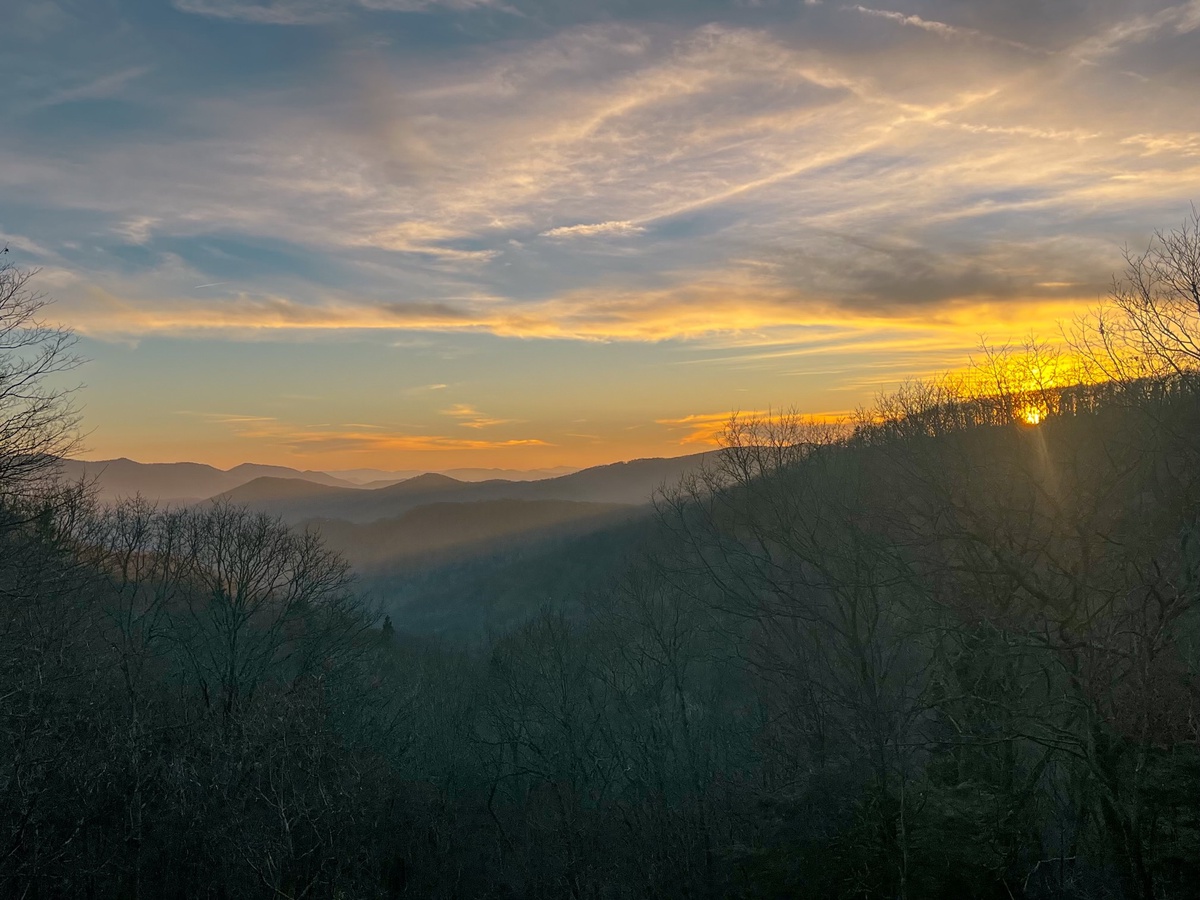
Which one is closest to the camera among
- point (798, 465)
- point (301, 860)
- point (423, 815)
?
point (301, 860)

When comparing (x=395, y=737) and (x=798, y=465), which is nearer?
(x=798, y=465)

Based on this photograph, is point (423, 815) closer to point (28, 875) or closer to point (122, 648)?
point (122, 648)

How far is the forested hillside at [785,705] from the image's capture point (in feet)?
48.4

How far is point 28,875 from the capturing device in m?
17.3

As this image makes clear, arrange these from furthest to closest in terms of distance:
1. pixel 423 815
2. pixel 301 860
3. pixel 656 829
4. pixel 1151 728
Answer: pixel 423 815 → pixel 656 829 → pixel 301 860 → pixel 1151 728

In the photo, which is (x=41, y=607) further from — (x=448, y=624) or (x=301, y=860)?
(x=448, y=624)

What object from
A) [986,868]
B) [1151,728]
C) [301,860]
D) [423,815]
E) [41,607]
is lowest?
[423,815]

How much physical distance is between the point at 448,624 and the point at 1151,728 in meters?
127

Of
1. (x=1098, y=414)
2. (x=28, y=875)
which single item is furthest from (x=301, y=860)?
(x=1098, y=414)

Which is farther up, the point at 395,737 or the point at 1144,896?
the point at 1144,896

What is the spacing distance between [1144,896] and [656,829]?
834 inches

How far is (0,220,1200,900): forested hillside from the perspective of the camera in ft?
48.4

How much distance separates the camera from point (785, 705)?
35031mm

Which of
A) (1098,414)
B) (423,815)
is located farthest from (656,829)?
(1098,414)
